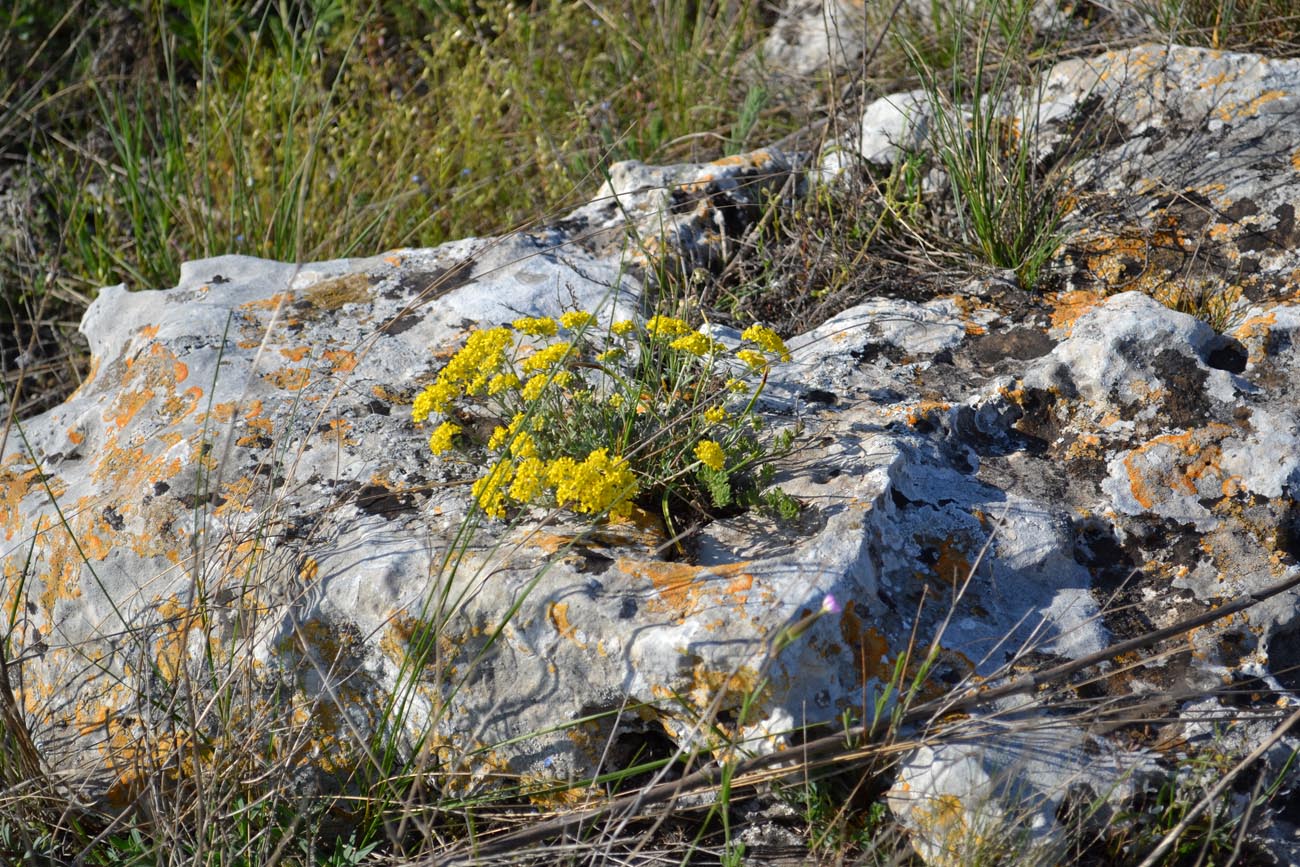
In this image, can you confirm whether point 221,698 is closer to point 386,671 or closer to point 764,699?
point 386,671

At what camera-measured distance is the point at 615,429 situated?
7.24 feet

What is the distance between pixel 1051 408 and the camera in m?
2.32

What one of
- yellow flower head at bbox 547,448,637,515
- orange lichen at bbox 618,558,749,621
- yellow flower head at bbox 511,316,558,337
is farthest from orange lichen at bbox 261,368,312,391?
orange lichen at bbox 618,558,749,621

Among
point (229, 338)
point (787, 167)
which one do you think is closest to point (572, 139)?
point (787, 167)

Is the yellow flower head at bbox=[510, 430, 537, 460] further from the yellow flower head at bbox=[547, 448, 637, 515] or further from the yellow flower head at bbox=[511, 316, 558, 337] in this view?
the yellow flower head at bbox=[511, 316, 558, 337]

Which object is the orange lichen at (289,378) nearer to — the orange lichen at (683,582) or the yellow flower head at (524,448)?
the yellow flower head at (524,448)

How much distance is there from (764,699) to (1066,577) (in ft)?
2.33

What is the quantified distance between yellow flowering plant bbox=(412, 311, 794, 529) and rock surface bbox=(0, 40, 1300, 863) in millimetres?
96

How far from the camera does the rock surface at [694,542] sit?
186 cm

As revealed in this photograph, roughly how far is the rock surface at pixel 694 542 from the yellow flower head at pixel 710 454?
0.52 feet

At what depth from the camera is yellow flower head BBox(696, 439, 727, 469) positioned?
1.96 m

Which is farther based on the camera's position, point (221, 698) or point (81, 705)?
point (81, 705)

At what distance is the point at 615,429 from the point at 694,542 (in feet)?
1.07

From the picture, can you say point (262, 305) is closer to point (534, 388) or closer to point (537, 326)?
point (537, 326)
